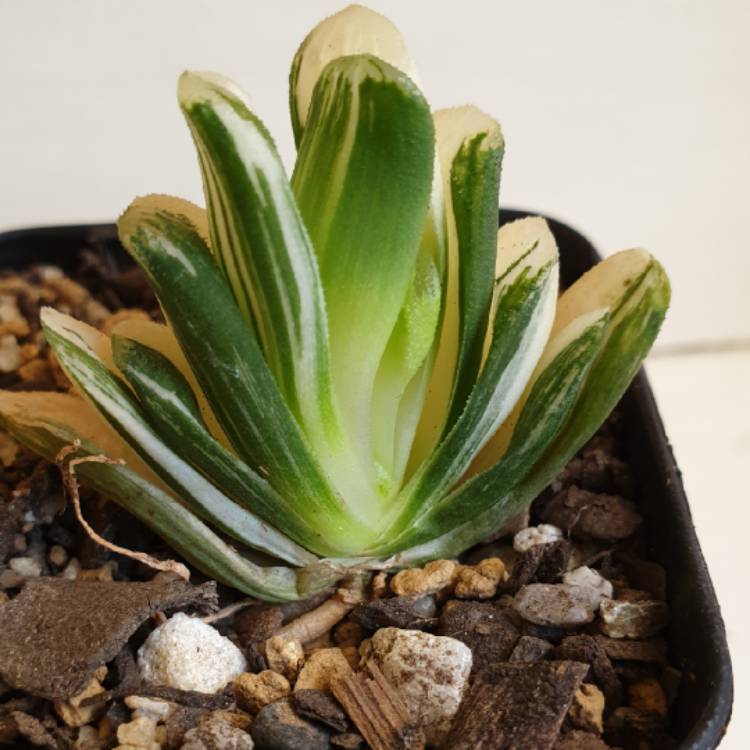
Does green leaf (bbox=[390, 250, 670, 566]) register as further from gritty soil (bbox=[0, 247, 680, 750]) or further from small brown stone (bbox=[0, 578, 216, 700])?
small brown stone (bbox=[0, 578, 216, 700])

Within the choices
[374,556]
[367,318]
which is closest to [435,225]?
[367,318]

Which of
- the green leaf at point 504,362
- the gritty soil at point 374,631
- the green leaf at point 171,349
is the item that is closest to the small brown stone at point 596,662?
the gritty soil at point 374,631

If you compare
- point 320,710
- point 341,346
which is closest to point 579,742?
point 320,710

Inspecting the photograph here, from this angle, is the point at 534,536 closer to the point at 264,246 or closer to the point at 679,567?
the point at 679,567

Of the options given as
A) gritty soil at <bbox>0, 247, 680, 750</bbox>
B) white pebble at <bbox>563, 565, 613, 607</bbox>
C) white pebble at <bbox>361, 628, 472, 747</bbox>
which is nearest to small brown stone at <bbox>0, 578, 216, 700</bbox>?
gritty soil at <bbox>0, 247, 680, 750</bbox>

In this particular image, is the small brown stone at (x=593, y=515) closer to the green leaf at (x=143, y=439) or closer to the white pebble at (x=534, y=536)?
the white pebble at (x=534, y=536)
